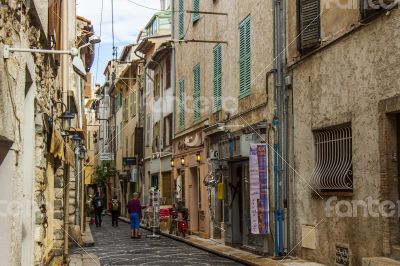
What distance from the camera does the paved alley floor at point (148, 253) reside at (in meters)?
15.4

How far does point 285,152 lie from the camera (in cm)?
1483

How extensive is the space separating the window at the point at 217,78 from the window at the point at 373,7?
378 inches

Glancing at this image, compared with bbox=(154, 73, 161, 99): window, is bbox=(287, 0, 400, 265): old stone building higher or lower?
lower

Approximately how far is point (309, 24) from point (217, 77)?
745 centimetres

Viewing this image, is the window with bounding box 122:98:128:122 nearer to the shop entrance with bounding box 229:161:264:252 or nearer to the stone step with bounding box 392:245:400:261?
the shop entrance with bounding box 229:161:264:252

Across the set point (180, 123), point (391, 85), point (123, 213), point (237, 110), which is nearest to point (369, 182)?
point (391, 85)

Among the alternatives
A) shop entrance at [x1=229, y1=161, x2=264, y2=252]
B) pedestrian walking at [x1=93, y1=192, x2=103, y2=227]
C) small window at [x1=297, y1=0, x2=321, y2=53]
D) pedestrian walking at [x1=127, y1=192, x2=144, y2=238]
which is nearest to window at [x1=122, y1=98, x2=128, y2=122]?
pedestrian walking at [x1=93, y1=192, x2=103, y2=227]

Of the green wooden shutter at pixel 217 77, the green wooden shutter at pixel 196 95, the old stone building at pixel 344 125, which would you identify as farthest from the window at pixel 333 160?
the green wooden shutter at pixel 196 95

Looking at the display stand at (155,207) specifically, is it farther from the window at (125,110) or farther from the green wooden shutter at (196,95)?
the window at (125,110)

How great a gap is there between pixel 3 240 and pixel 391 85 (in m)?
6.56

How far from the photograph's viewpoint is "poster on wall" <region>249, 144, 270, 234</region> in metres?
15.5

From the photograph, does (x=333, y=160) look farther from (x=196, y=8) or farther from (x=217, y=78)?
(x=196, y=8)

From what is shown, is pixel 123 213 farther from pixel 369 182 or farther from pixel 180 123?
pixel 369 182

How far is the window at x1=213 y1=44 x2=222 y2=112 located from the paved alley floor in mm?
4519
